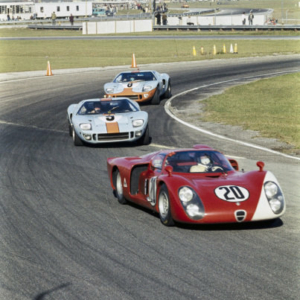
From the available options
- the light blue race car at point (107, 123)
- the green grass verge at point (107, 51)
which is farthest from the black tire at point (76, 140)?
the green grass verge at point (107, 51)

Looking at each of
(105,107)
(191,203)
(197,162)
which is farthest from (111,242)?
(105,107)

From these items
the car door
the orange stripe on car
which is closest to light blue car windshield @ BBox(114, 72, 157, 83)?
the orange stripe on car

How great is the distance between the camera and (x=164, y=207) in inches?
395

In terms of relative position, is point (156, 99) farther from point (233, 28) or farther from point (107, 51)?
point (233, 28)

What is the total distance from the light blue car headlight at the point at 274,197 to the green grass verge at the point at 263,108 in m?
6.89

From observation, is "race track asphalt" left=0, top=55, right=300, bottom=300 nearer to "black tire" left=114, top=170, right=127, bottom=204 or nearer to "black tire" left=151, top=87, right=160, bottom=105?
"black tire" left=114, top=170, right=127, bottom=204

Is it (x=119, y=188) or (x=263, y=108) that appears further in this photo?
(x=263, y=108)

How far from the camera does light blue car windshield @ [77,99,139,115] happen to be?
730 inches

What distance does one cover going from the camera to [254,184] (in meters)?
10.0

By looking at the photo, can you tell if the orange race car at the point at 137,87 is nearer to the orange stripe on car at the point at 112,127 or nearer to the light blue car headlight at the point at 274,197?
the orange stripe on car at the point at 112,127

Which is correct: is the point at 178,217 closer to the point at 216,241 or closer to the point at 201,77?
the point at 216,241

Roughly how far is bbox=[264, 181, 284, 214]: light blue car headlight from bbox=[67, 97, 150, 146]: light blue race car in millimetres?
8095

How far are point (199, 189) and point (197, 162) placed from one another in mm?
957

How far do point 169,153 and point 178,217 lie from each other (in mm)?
1617
